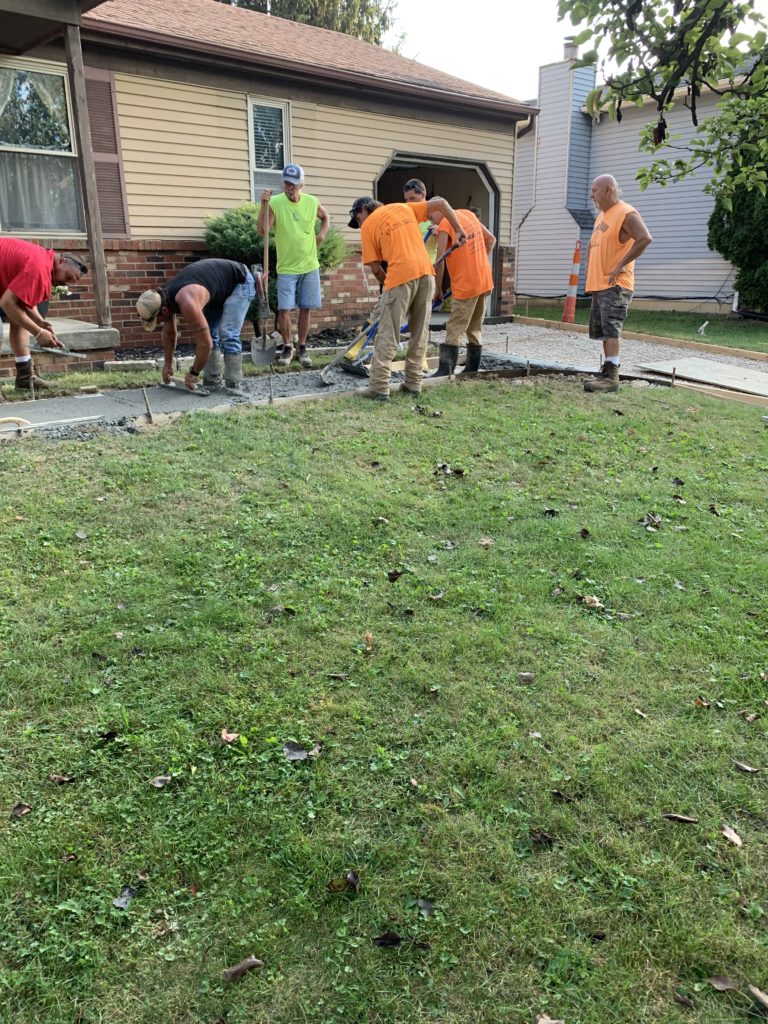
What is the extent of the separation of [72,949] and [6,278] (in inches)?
226

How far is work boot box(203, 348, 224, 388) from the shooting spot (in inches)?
277

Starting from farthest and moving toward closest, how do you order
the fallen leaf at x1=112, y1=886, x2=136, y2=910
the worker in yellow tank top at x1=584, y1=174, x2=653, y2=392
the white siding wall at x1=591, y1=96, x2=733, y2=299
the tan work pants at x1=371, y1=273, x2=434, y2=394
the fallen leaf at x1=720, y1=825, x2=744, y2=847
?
the white siding wall at x1=591, y1=96, x2=733, y2=299 → the worker in yellow tank top at x1=584, y1=174, x2=653, y2=392 → the tan work pants at x1=371, y1=273, x2=434, y2=394 → the fallen leaf at x1=720, y1=825, x2=744, y2=847 → the fallen leaf at x1=112, y1=886, x2=136, y2=910

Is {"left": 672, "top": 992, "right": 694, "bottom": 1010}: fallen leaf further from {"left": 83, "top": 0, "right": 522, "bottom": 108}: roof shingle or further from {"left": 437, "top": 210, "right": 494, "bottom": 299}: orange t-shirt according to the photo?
{"left": 83, "top": 0, "right": 522, "bottom": 108}: roof shingle

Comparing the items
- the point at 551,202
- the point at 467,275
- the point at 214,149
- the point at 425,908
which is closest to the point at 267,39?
the point at 214,149

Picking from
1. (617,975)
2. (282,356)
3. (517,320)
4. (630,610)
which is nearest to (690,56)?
(630,610)

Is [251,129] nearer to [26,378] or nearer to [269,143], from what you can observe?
[269,143]

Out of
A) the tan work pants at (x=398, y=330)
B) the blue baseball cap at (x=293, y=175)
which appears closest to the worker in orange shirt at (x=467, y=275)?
the tan work pants at (x=398, y=330)

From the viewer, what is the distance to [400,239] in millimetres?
6863

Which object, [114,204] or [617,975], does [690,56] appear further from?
[114,204]

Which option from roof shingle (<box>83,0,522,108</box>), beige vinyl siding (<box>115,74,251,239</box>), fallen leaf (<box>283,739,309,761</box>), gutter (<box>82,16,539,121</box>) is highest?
roof shingle (<box>83,0,522,108</box>)

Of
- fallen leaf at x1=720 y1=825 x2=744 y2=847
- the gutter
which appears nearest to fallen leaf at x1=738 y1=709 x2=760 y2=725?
fallen leaf at x1=720 y1=825 x2=744 y2=847

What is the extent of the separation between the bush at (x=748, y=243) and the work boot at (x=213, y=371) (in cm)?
1297

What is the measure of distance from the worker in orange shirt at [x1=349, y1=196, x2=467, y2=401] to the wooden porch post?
9.99 ft

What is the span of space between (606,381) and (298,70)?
6523mm
